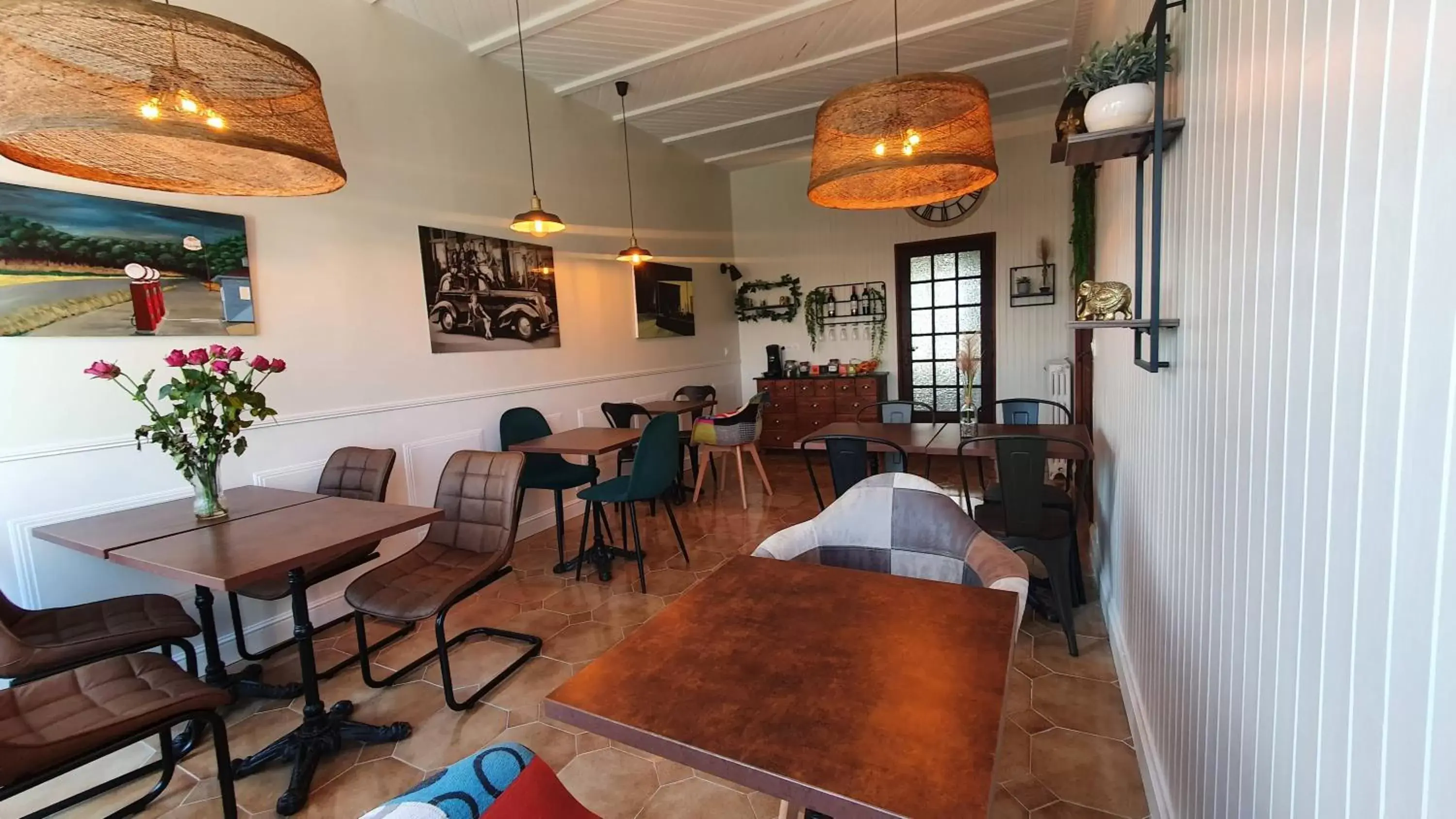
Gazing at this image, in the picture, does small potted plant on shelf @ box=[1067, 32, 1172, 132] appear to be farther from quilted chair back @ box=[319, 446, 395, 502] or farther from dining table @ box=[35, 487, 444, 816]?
quilted chair back @ box=[319, 446, 395, 502]

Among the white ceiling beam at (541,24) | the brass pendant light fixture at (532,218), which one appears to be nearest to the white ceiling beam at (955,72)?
the white ceiling beam at (541,24)

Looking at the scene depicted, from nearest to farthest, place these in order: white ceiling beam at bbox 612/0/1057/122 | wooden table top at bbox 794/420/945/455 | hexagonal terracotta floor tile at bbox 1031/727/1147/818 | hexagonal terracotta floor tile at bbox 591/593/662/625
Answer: hexagonal terracotta floor tile at bbox 1031/727/1147/818, hexagonal terracotta floor tile at bbox 591/593/662/625, wooden table top at bbox 794/420/945/455, white ceiling beam at bbox 612/0/1057/122

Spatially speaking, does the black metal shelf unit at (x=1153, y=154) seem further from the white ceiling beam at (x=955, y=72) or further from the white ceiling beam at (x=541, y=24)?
the white ceiling beam at (x=541, y=24)

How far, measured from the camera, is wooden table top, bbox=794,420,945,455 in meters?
3.23

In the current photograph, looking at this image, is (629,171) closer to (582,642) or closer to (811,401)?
(811,401)

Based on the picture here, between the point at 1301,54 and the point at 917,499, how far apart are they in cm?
124

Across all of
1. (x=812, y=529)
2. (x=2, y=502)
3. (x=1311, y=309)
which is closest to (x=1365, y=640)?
(x=1311, y=309)

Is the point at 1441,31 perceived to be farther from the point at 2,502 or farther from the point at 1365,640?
the point at 2,502

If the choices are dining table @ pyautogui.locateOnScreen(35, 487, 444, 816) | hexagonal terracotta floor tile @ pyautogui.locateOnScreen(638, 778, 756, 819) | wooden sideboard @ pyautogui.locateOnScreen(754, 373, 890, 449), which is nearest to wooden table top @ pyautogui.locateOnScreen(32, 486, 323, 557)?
dining table @ pyautogui.locateOnScreen(35, 487, 444, 816)

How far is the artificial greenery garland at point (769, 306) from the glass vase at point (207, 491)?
6100 millimetres

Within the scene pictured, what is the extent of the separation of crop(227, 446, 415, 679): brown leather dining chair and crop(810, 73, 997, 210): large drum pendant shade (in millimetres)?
2447

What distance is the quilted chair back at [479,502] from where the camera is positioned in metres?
2.58

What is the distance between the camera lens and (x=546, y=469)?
13.9 feet

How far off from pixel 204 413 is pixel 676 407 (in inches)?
139
